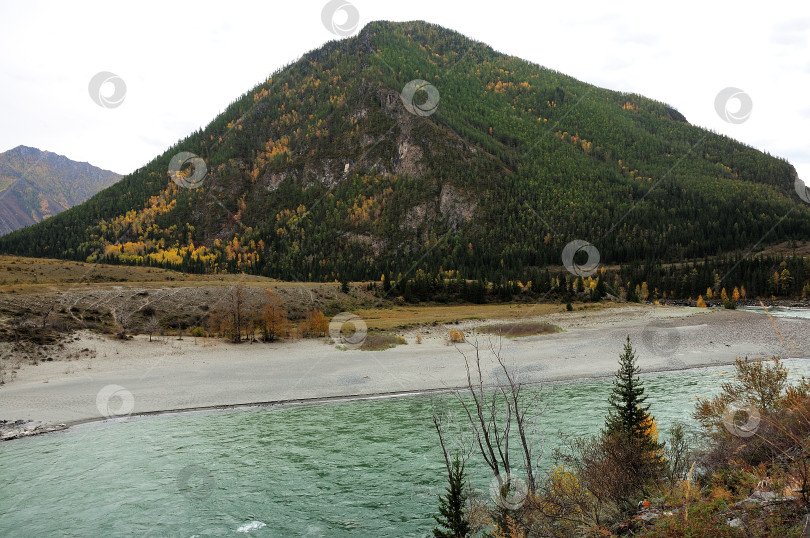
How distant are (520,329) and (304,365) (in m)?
28.3

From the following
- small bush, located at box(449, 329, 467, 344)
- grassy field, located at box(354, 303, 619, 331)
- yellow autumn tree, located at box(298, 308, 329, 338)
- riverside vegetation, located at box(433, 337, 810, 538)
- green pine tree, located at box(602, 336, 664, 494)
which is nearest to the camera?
riverside vegetation, located at box(433, 337, 810, 538)

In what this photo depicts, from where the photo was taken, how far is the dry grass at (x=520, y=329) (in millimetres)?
54656

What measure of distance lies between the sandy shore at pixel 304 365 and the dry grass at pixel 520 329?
6.70 feet

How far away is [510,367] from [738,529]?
32848 millimetres

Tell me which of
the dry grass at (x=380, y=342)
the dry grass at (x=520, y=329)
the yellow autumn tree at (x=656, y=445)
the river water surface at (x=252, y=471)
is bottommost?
the river water surface at (x=252, y=471)

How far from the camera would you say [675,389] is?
1163 inches

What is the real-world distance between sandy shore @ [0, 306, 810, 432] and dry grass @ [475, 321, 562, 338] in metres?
2.04

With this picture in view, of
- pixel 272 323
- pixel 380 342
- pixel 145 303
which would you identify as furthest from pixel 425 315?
pixel 145 303

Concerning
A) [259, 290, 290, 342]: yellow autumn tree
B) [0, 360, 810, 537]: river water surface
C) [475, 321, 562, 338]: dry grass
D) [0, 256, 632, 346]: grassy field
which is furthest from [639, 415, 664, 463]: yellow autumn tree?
[259, 290, 290, 342]: yellow autumn tree

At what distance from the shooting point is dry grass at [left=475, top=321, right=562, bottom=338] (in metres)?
54.7

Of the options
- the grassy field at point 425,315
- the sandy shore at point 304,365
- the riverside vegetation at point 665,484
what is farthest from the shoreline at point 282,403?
A: the grassy field at point 425,315

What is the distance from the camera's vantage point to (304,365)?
40219mm

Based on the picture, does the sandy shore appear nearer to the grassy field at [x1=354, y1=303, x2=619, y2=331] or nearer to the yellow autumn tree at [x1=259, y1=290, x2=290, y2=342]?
the yellow autumn tree at [x1=259, y1=290, x2=290, y2=342]

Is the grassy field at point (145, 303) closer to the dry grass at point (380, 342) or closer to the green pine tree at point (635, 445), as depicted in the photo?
the dry grass at point (380, 342)
